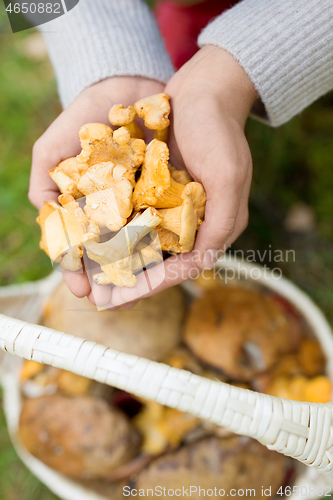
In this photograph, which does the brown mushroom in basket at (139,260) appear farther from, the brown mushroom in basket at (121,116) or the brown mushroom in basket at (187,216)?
the brown mushroom in basket at (121,116)

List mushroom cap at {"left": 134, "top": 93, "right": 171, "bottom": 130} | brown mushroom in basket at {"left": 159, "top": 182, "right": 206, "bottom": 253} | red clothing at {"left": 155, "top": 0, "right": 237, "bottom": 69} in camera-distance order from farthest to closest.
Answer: red clothing at {"left": 155, "top": 0, "right": 237, "bottom": 69}, mushroom cap at {"left": 134, "top": 93, "right": 171, "bottom": 130}, brown mushroom in basket at {"left": 159, "top": 182, "right": 206, "bottom": 253}

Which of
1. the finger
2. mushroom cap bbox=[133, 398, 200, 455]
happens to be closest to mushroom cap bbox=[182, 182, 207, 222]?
the finger

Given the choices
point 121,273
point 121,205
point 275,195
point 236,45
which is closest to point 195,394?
point 121,273

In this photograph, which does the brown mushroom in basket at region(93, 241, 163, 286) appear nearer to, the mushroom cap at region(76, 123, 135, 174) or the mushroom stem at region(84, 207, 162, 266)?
the mushroom stem at region(84, 207, 162, 266)

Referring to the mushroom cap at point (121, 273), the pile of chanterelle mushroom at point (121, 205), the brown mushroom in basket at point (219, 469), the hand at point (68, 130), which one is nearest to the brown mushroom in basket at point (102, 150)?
the pile of chanterelle mushroom at point (121, 205)

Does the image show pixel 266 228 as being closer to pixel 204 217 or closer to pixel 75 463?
pixel 204 217

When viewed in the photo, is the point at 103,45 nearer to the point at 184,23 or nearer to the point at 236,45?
the point at 236,45

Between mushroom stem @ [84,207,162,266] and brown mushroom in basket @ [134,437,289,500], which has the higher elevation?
mushroom stem @ [84,207,162,266]
